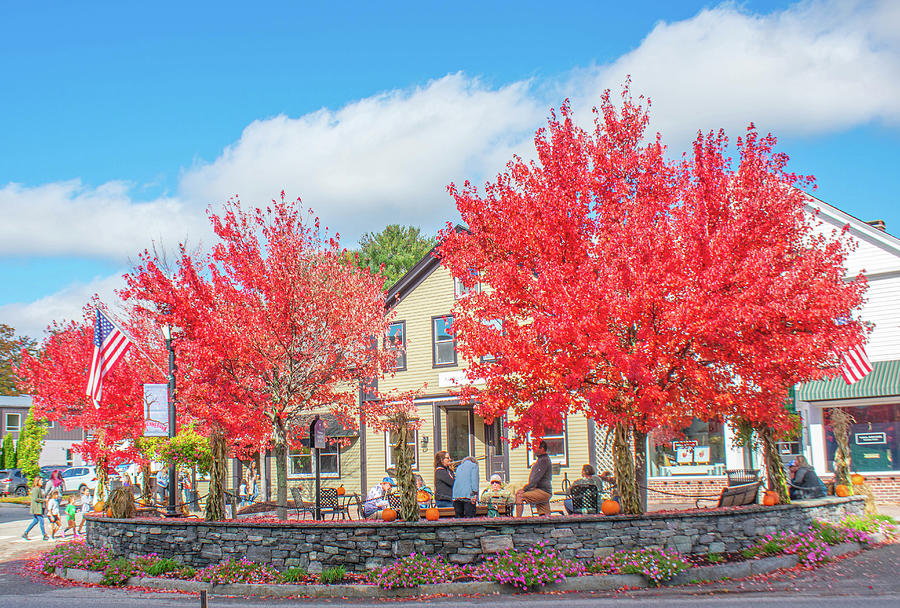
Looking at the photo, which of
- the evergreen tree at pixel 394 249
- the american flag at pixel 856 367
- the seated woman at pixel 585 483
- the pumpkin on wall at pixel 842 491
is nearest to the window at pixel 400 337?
the seated woman at pixel 585 483

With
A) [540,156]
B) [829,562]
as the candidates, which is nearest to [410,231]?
[540,156]

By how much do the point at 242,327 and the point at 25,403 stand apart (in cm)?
4893

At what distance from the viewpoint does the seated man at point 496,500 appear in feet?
47.9

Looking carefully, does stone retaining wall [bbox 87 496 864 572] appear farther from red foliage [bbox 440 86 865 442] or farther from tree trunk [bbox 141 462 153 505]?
tree trunk [bbox 141 462 153 505]

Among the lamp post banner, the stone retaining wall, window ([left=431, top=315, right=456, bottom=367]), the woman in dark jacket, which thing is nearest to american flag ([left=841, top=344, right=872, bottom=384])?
the stone retaining wall

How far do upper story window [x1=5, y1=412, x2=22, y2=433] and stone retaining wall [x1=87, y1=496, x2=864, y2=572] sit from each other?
177 feet

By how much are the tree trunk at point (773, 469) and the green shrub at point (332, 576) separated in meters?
8.18

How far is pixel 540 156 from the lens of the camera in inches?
611

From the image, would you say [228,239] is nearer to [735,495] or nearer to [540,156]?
[540,156]

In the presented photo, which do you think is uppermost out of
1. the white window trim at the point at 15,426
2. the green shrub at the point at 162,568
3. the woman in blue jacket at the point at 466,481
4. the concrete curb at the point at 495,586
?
the white window trim at the point at 15,426

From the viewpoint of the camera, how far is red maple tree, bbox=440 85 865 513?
13.3 metres

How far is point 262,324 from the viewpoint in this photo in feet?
62.0

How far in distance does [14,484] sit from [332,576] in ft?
135

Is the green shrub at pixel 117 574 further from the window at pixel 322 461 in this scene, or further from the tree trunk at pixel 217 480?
the window at pixel 322 461
